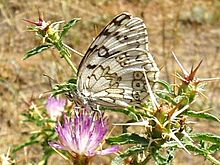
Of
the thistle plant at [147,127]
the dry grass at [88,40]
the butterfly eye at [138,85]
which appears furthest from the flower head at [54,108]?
the dry grass at [88,40]

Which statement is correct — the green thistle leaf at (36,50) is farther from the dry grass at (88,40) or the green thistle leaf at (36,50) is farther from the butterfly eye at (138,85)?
the dry grass at (88,40)

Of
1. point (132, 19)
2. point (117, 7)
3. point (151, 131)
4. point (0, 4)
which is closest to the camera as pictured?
point (151, 131)

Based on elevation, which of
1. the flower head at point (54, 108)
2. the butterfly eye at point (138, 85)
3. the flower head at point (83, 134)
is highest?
the butterfly eye at point (138, 85)

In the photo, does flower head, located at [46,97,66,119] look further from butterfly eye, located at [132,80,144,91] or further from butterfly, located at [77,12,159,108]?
butterfly eye, located at [132,80,144,91]

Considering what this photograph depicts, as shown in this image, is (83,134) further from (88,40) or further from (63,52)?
(88,40)

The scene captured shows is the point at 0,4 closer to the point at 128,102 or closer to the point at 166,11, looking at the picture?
the point at 166,11

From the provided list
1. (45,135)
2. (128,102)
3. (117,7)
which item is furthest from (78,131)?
(117,7)

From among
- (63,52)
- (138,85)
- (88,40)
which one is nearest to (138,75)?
(138,85)
